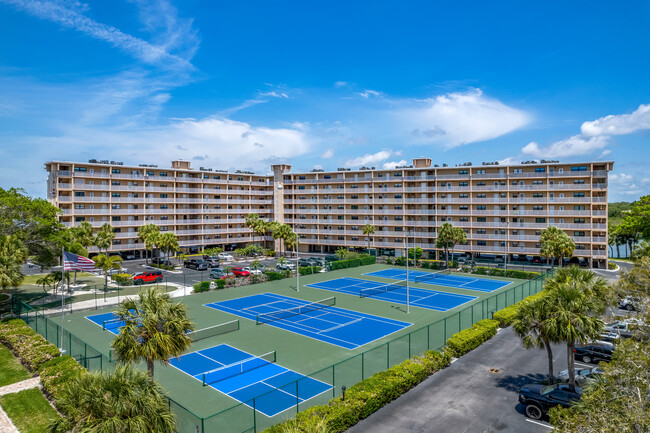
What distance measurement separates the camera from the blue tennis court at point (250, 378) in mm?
22047

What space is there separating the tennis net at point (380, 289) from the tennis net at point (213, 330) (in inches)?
701

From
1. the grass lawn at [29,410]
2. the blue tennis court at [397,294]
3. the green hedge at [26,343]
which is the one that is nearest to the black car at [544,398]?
the blue tennis court at [397,294]

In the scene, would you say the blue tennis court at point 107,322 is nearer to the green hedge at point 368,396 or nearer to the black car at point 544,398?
the green hedge at point 368,396

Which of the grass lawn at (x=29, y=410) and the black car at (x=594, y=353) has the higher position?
the black car at (x=594, y=353)

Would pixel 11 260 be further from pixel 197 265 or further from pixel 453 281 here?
pixel 453 281

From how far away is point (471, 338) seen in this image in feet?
97.4

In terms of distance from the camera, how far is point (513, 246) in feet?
240

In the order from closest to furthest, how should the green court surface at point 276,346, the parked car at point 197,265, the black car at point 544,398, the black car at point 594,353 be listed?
1. the black car at point 544,398
2. the green court surface at point 276,346
3. the black car at point 594,353
4. the parked car at point 197,265

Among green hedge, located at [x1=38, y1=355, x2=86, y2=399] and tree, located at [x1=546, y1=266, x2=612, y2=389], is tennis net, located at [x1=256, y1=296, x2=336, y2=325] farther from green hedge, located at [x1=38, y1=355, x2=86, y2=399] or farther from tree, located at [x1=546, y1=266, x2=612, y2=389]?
tree, located at [x1=546, y1=266, x2=612, y2=389]

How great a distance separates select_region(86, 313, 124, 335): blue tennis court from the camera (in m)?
36.1

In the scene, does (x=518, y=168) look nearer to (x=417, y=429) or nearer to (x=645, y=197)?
(x=645, y=197)

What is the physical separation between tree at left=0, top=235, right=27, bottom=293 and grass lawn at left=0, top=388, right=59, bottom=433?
567 inches

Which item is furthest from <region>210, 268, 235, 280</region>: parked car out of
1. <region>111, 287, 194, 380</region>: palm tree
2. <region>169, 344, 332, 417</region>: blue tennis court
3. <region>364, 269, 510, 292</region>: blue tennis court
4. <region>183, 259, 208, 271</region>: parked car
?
<region>111, 287, 194, 380</region>: palm tree

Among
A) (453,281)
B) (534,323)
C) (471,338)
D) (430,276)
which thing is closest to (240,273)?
(430,276)
